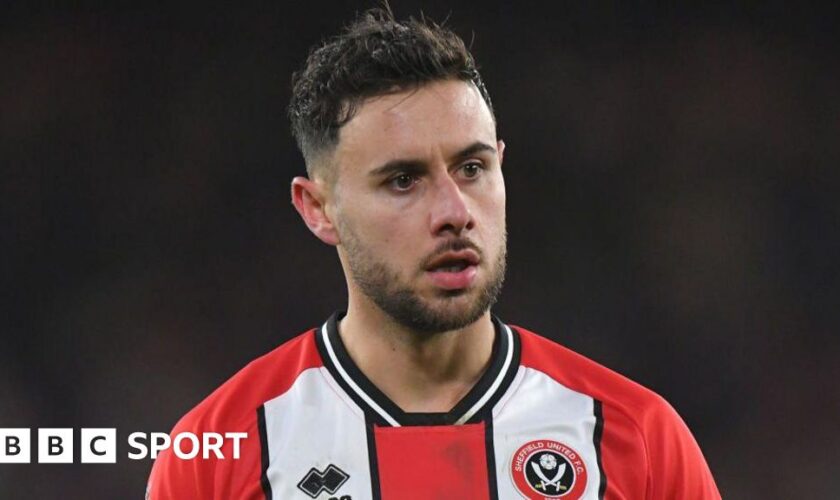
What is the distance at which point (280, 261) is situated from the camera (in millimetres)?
3766

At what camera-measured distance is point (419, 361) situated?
78.7 inches

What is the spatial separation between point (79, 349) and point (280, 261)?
2.16 feet

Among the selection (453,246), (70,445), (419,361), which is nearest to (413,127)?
(453,246)

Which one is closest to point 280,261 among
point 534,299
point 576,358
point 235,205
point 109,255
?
point 235,205

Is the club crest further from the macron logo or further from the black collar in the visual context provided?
the macron logo

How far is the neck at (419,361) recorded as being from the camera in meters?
1.99

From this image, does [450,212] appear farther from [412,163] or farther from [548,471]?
[548,471]

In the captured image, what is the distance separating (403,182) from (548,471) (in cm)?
52

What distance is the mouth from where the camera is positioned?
1853 millimetres

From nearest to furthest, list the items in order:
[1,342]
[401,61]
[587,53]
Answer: [401,61]
[1,342]
[587,53]

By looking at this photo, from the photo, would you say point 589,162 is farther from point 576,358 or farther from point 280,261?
point 576,358

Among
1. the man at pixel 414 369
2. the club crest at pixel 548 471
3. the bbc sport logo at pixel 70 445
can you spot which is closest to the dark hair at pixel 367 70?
the man at pixel 414 369

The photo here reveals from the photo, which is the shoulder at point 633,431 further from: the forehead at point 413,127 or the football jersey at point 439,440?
the forehead at point 413,127

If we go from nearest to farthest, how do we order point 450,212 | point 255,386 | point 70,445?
point 450,212
point 255,386
point 70,445
